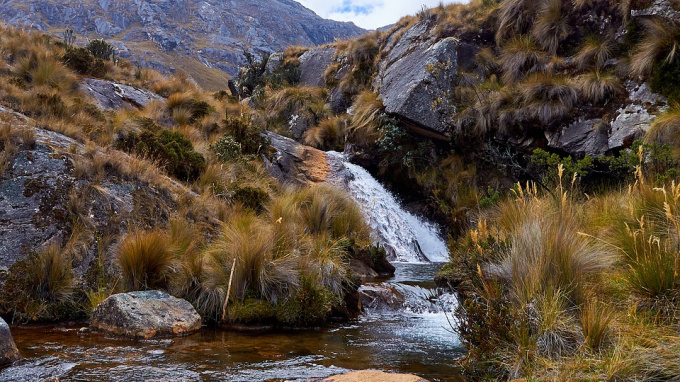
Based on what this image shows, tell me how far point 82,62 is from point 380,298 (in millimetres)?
12158

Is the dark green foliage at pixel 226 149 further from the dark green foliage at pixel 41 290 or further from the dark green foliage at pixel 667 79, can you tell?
the dark green foliage at pixel 667 79

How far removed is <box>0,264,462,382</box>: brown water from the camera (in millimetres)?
3469

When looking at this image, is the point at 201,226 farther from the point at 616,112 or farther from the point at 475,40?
the point at 475,40

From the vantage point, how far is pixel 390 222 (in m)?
12.0

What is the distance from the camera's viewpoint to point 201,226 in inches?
277

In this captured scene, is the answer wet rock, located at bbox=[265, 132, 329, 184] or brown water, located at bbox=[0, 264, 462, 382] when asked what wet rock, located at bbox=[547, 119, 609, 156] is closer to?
wet rock, located at bbox=[265, 132, 329, 184]

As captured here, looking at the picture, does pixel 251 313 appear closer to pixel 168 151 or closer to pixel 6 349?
pixel 6 349

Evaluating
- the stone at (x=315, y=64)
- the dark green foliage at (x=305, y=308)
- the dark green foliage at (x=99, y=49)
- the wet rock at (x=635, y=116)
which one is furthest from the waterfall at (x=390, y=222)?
the dark green foliage at (x=99, y=49)

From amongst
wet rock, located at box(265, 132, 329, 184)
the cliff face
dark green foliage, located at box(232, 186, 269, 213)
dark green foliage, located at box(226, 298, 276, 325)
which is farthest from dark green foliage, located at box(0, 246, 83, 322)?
the cliff face

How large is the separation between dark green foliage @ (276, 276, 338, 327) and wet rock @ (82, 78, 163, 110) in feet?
29.8

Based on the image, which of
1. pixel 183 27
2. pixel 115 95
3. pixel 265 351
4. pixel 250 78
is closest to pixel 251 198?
pixel 265 351

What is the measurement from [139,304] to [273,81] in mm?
17807

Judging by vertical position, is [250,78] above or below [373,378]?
above

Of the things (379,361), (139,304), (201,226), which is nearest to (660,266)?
(379,361)
